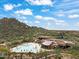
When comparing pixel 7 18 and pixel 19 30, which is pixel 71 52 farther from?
pixel 7 18

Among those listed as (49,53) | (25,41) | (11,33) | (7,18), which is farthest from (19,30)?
(49,53)

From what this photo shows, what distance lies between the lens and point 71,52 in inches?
867

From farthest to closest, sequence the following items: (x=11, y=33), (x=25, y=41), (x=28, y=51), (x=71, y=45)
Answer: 1. (x=11, y=33)
2. (x=25, y=41)
3. (x=71, y=45)
4. (x=28, y=51)

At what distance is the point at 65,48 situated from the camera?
78.8 ft

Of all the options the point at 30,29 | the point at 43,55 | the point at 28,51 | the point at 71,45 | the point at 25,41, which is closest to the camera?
the point at 43,55

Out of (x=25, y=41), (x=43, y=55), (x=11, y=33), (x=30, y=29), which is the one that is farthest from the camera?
(x=30, y=29)

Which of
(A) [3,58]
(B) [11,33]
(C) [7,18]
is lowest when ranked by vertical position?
(A) [3,58]

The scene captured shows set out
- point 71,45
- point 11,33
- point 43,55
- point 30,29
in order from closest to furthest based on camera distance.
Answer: point 43,55 → point 71,45 → point 11,33 → point 30,29

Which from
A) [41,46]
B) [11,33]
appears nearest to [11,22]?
[11,33]

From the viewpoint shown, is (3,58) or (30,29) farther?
(30,29)

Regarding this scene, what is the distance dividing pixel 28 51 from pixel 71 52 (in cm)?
470

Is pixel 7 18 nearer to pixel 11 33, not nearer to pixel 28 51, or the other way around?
pixel 11 33

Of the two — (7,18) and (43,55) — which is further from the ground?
(7,18)

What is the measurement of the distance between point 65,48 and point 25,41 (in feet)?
20.2
